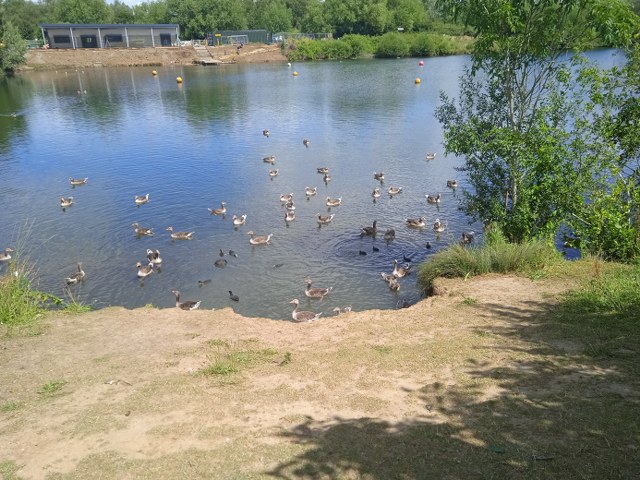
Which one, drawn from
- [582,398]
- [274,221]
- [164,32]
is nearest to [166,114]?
[274,221]

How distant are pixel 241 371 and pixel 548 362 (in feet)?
15.4

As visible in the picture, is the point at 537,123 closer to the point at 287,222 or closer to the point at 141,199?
the point at 287,222

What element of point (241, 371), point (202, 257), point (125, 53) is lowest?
point (202, 257)

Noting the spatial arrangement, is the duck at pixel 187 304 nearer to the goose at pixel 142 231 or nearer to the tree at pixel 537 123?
the goose at pixel 142 231

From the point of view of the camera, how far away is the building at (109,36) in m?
93.6

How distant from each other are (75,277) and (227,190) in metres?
10.1

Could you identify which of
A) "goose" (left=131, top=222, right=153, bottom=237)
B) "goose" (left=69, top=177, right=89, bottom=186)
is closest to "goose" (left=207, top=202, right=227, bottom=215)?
"goose" (left=131, top=222, right=153, bottom=237)

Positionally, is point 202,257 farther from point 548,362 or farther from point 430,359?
point 548,362

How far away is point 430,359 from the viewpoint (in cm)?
866

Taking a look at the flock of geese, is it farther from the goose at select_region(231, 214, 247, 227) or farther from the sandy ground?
the sandy ground

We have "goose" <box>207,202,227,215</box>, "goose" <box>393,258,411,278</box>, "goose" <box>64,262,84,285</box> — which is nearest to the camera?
"goose" <box>64,262,84,285</box>

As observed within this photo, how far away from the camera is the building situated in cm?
9362

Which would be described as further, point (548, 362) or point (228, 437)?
point (548, 362)

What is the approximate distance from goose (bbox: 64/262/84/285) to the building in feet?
298
